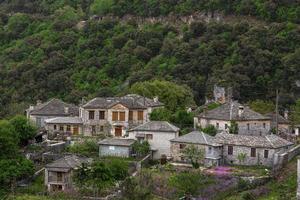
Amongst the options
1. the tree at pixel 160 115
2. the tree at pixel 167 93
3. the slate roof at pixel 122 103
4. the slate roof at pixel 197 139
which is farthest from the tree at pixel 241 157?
the tree at pixel 167 93

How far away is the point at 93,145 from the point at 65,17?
189ft

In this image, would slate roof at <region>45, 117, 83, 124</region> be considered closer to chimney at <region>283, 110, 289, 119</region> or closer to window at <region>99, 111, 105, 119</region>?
window at <region>99, 111, 105, 119</region>

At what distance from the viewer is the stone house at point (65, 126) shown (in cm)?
5806

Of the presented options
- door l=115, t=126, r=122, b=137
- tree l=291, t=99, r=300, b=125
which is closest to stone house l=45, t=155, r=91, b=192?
door l=115, t=126, r=122, b=137

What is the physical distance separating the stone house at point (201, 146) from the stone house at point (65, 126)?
392 inches

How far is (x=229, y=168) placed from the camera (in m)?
48.4

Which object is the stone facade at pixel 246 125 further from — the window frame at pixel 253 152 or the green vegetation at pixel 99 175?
the green vegetation at pixel 99 175

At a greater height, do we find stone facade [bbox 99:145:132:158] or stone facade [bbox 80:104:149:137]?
stone facade [bbox 80:104:149:137]

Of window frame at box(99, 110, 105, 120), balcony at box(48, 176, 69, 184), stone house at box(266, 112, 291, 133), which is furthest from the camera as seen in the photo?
stone house at box(266, 112, 291, 133)

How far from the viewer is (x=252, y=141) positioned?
4956cm

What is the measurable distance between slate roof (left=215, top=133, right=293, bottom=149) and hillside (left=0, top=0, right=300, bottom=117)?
25.4 metres

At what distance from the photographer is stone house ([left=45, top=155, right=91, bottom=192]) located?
47.6 m

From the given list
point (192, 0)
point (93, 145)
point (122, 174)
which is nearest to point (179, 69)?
point (192, 0)

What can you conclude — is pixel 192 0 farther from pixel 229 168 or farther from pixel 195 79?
pixel 229 168
